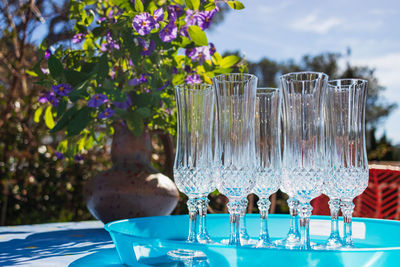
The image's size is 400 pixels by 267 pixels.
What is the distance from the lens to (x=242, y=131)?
3.10 ft

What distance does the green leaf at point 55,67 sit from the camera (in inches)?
56.8

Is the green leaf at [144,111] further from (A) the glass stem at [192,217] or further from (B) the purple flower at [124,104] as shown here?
(A) the glass stem at [192,217]

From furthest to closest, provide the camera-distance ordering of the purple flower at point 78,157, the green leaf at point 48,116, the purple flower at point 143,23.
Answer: the purple flower at point 78,157
the green leaf at point 48,116
the purple flower at point 143,23

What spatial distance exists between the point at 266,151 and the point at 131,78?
712 mm

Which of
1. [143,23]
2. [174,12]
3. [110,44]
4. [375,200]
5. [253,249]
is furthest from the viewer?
[375,200]

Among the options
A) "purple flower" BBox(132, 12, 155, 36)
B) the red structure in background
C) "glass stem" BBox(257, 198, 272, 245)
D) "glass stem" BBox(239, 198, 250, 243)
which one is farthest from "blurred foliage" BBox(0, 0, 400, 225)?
"glass stem" BBox(257, 198, 272, 245)

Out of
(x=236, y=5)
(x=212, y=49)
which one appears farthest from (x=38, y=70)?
(x=236, y=5)

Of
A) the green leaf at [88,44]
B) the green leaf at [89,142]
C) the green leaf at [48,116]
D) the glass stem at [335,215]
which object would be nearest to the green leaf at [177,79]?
the green leaf at [88,44]

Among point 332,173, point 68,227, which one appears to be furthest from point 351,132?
point 68,227

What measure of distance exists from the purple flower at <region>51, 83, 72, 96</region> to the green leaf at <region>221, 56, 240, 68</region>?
595mm

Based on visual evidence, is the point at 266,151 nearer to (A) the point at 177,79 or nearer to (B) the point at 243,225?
(B) the point at 243,225

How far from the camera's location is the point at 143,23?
1367mm

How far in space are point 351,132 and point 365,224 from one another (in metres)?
0.37

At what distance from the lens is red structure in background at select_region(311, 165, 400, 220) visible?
2.13 m
